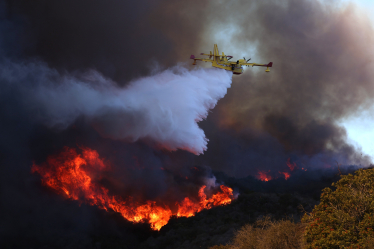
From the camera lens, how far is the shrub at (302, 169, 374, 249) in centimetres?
2422

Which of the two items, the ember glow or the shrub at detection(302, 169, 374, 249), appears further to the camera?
the ember glow

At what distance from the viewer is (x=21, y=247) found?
265 ft

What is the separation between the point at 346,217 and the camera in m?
25.7

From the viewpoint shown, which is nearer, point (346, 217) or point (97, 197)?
point (346, 217)

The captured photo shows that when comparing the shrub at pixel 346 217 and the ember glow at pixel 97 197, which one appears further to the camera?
the ember glow at pixel 97 197

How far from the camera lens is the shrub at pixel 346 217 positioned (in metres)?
24.2

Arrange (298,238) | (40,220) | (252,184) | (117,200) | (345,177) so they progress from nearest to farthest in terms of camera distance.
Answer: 1. (345,177)
2. (298,238)
3. (40,220)
4. (117,200)
5. (252,184)

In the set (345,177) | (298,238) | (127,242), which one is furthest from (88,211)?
(345,177)

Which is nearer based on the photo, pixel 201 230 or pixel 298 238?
pixel 298 238

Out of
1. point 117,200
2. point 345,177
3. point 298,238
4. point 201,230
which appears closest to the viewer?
point 345,177

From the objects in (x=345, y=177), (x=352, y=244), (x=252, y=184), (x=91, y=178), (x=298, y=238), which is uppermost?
(x=252, y=184)

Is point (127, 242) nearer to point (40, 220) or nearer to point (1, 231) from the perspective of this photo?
point (40, 220)

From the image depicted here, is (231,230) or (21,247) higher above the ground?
(231,230)

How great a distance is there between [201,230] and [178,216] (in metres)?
16.9
